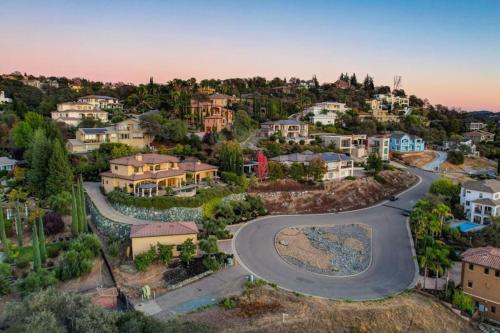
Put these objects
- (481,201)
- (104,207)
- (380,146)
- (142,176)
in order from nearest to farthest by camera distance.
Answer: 1. (104,207)
2. (481,201)
3. (142,176)
4. (380,146)

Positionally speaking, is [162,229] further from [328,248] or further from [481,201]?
[481,201]

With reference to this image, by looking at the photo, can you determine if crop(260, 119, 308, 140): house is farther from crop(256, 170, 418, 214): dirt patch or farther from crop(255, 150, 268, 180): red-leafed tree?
crop(255, 150, 268, 180): red-leafed tree

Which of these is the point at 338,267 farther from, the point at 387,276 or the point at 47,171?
the point at 47,171

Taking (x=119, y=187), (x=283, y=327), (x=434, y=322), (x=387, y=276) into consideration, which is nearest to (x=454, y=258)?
(x=387, y=276)

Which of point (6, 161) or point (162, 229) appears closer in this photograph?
point (162, 229)


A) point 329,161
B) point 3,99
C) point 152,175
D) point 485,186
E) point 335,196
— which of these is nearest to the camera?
point 485,186

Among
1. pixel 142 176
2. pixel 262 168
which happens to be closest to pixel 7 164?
pixel 142 176
